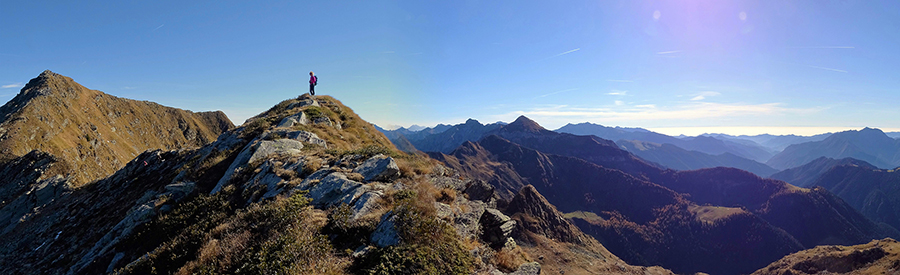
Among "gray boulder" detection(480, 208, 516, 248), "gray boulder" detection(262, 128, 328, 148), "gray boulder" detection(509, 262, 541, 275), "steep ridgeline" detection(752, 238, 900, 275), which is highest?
"gray boulder" detection(262, 128, 328, 148)

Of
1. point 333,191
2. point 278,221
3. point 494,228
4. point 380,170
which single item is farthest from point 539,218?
point 278,221

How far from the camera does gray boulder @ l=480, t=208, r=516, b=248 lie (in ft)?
37.7

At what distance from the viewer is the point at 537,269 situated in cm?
952

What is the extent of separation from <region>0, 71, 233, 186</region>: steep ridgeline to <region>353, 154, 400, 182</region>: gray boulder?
36870mm

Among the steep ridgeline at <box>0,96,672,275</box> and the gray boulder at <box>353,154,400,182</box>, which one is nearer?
the steep ridgeline at <box>0,96,672,275</box>

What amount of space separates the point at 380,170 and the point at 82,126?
4910 inches

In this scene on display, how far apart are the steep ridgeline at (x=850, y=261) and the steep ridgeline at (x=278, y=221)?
104 metres

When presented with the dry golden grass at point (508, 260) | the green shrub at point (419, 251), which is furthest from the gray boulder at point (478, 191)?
the green shrub at point (419, 251)

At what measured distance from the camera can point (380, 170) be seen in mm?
12156

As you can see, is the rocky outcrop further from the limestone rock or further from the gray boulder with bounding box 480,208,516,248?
the gray boulder with bounding box 480,208,516,248

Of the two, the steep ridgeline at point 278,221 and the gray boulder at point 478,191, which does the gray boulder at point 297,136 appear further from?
the gray boulder at point 478,191

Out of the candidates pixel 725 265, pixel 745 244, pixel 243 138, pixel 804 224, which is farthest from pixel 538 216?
pixel 804 224

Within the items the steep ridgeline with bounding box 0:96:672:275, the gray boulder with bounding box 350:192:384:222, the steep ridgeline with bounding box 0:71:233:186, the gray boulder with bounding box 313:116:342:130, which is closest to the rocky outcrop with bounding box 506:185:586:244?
the gray boulder with bounding box 313:116:342:130

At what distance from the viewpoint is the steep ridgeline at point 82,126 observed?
6250cm
